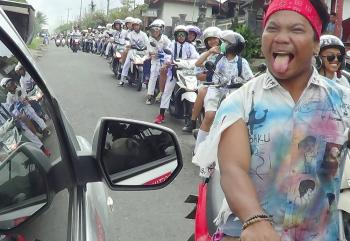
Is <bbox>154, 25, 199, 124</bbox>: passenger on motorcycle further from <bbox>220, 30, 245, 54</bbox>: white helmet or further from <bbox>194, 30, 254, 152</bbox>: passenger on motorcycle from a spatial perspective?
<bbox>220, 30, 245, 54</bbox>: white helmet

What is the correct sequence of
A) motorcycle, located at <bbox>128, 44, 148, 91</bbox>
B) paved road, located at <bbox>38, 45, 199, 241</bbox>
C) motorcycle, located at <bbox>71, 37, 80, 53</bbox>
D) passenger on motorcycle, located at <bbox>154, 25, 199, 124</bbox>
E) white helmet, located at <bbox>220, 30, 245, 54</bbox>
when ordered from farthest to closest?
motorcycle, located at <bbox>71, 37, 80, 53</bbox> → motorcycle, located at <bbox>128, 44, 148, 91</bbox> → passenger on motorcycle, located at <bbox>154, 25, 199, 124</bbox> → white helmet, located at <bbox>220, 30, 245, 54</bbox> → paved road, located at <bbox>38, 45, 199, 241</bbox>

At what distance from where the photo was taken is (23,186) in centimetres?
143

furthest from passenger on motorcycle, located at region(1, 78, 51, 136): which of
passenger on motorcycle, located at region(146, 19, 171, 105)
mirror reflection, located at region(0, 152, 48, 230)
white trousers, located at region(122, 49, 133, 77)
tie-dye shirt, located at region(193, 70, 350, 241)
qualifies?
white trousers, located at region(122, 49, 133, 77)

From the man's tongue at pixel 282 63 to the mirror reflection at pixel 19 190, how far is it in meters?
0.79

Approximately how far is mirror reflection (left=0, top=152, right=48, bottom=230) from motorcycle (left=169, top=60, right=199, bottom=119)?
6.03m

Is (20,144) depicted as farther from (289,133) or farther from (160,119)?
(160,119)

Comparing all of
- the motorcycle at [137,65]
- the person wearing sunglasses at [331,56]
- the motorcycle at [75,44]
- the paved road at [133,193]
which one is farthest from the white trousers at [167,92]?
the motorcycle at [75,44]

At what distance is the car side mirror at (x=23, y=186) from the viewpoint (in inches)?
53.6

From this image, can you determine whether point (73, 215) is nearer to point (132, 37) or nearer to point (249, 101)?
point (249, 101)

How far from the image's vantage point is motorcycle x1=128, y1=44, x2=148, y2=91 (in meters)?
12.1

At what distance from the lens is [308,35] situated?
1619 mm

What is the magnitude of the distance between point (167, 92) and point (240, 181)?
7.14m

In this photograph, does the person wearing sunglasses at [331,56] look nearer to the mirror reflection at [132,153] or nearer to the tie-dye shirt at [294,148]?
the tie-dye shirt at [294,148]

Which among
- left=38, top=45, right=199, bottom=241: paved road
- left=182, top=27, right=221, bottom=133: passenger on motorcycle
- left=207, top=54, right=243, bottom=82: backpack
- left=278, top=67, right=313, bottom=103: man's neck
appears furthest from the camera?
left=182, top=27, right=221, bottom=133: passenger on motorcycle
